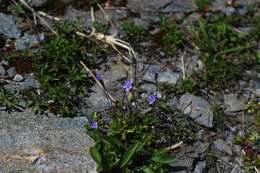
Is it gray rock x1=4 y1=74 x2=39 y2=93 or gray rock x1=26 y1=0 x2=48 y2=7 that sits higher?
gray rock x1=26 y1=0 x2=48 y2=7

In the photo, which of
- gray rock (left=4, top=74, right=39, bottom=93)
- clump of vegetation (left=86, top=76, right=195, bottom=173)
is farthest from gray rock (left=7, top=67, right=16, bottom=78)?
clump of vegetation (left=86, top=76, right=195, bottom=173)

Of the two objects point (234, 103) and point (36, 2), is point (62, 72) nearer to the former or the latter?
point (36, 2)

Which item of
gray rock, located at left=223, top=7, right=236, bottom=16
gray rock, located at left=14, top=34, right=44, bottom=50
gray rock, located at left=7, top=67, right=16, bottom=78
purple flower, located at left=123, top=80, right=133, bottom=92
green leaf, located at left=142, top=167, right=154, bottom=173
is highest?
gray rock, located at left=223, top=7, right=236, bottom=16

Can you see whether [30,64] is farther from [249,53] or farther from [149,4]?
[249,53]

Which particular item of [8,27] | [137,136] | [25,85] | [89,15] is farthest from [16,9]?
[137,136]

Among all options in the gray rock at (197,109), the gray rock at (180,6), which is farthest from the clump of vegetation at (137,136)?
the gray rock at (180,6)

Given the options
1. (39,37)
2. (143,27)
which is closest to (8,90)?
(39,37)

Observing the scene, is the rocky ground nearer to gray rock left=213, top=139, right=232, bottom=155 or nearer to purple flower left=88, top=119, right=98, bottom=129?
gray rock left=213, top=139, right=232, bottom=155

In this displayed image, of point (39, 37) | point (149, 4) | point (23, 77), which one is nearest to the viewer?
point (23, 77)

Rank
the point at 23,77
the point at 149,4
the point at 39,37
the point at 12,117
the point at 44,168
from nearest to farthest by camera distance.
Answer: the point at 44,168, the point at 12,117, the point at 23,77, the point at 39,37, the point at 149,4
